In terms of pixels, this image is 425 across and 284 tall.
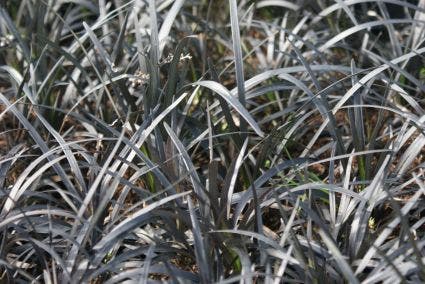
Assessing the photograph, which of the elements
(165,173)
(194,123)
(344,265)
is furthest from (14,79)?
(344,265)

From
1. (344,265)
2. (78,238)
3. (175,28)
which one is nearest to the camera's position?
(344,265)

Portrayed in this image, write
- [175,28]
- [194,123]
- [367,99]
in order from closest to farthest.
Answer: [194,123], [367,99], [175,28]

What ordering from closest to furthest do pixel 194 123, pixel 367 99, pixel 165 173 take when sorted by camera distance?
pixel 165 173
pixel 194 123
pixel 367 99

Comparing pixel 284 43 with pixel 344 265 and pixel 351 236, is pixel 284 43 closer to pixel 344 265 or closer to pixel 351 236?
pixel 351 236

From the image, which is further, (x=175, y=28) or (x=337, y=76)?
(x=175, y=28)

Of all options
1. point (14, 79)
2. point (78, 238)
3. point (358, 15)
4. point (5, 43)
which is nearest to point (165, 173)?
point (78, 238)

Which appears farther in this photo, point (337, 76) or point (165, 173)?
point (337, 76)

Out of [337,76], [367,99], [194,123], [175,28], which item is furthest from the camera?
[175,28]

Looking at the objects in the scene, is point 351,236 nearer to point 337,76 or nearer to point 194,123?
point 194,123

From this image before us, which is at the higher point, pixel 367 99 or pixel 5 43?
pixel 5 43
